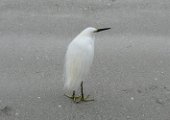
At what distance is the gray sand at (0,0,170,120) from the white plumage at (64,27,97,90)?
35 cm

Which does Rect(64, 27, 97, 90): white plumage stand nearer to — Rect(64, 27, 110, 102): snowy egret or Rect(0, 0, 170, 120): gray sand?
Rect(64, 27, 110, 102): snowy egret

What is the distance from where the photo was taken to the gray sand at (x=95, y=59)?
413cm

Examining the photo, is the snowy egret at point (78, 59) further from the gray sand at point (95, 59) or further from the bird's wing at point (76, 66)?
the gray sand at point (95, 59)

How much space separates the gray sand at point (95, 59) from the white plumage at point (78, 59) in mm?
354

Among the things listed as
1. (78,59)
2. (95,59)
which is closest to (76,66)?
(78,59)

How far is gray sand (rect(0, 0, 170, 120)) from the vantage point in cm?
413

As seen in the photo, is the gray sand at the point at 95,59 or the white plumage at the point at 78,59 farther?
the gray sand at the point at 95,59

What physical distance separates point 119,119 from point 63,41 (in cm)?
180

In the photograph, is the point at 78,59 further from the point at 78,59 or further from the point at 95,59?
the point at 95,59

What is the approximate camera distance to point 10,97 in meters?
4.27

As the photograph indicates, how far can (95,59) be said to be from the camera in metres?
5.04

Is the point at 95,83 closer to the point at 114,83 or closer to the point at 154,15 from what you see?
the point at 114,83

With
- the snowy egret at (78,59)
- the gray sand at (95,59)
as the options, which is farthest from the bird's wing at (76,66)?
the gray sand at (95,59)

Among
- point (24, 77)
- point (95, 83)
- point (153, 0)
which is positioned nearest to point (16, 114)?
point (24, 77)
